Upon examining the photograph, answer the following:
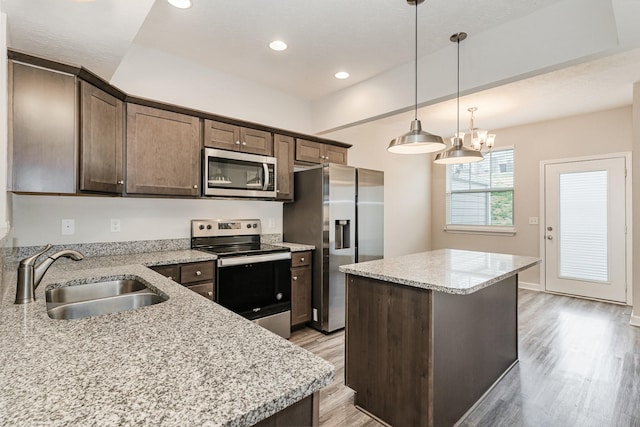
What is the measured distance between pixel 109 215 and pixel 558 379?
12.4ft

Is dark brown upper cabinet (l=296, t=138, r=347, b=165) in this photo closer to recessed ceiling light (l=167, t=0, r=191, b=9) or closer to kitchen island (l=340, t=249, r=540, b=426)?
recessed ceiling light (l=167, t=0, r=191, b=9)

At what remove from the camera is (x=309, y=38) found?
2.61m

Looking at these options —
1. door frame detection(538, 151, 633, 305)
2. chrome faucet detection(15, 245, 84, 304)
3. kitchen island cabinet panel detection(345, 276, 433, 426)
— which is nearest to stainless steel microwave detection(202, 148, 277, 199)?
kitchen island cabinet panel detection(345, 276, 433, 426)

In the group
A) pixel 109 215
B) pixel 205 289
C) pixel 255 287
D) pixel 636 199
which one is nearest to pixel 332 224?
pixel 255 287

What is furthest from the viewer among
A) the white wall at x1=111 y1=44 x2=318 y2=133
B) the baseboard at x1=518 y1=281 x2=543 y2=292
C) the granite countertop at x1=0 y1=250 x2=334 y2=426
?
the baseboard at x1=518 y1=281 x2=543 y2=292

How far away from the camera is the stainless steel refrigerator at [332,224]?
328 cm

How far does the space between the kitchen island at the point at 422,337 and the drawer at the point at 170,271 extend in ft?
4.26

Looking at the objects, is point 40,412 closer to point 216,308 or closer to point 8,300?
point 216,308

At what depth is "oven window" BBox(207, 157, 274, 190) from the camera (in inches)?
→ 112

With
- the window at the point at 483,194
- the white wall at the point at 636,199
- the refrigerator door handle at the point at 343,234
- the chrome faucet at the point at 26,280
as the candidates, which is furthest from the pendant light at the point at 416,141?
the window at the point at 483,194

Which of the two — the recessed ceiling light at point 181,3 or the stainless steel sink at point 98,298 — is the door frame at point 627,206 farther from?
the stainless steel sink at point 98,298

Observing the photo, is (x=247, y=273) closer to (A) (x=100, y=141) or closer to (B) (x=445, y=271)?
(A) (x=100, y=141)

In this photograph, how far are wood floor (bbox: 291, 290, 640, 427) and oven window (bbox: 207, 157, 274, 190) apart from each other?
1.59 m

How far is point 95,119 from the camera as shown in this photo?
2111 millimetres
